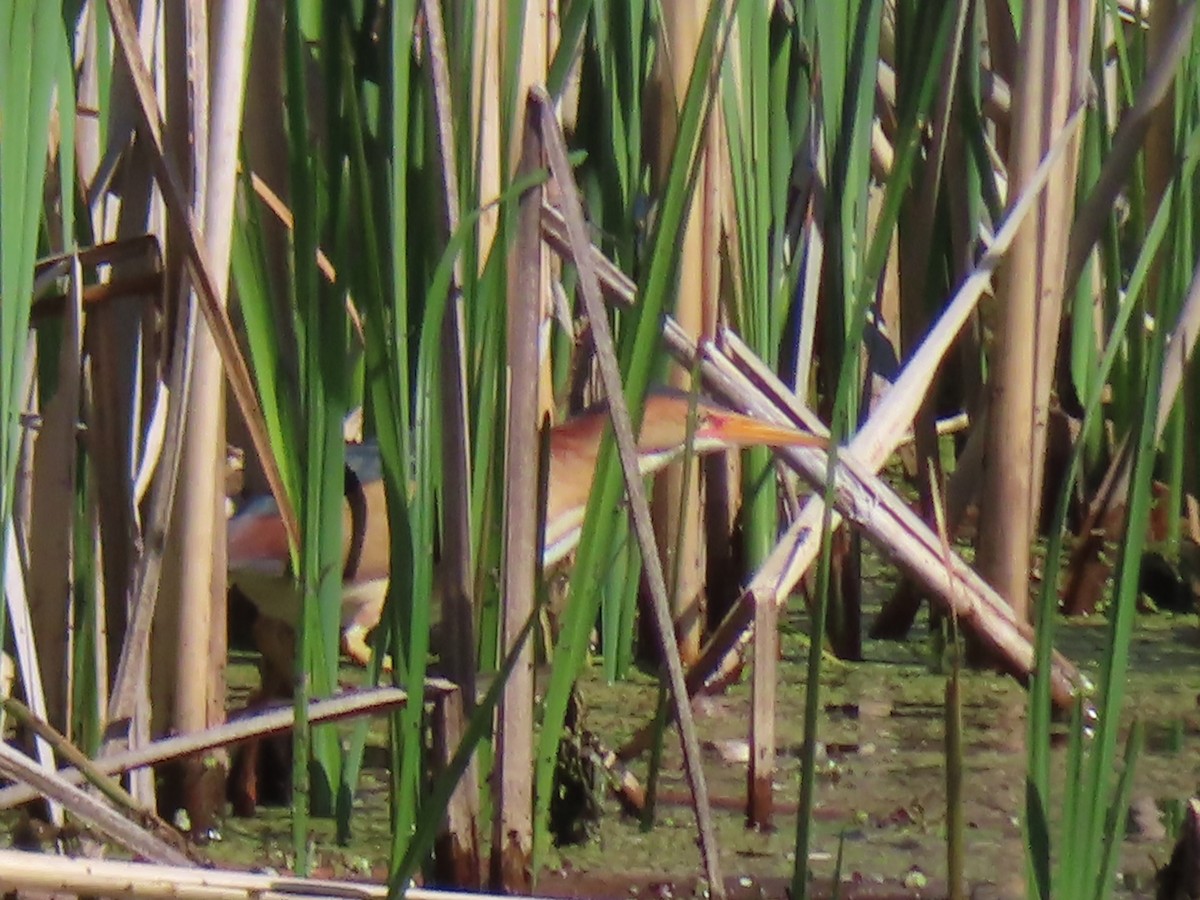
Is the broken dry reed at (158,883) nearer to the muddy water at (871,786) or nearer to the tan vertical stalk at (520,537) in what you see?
the tan vertical stalk at (520,537)

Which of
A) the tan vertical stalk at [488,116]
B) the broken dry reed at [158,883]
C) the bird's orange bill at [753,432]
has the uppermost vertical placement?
the tan vertical stalk at [488,116]

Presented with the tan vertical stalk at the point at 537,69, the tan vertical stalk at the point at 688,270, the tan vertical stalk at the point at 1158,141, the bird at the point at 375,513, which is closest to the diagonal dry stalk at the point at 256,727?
the tan vertical stalk at the point at 537,69

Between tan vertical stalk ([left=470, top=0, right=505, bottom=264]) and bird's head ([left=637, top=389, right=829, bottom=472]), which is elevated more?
tan vertical stalk ([left=470, top=0, right=505, bottom=264])

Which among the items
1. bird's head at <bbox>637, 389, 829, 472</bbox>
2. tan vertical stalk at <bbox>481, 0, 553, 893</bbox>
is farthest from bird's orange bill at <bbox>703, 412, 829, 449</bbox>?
tan vertical stalk at <bbox>481, 0, 553, 893</bbox>

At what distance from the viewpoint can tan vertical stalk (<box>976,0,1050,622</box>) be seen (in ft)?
7.63

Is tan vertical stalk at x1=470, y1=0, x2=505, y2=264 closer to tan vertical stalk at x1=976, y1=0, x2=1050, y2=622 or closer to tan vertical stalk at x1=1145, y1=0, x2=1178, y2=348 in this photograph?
tan vertical stalk at x1=976, y1=0, x2=1050, y2=622

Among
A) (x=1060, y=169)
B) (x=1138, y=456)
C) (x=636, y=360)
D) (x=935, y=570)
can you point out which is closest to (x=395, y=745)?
(x=636, y=360)

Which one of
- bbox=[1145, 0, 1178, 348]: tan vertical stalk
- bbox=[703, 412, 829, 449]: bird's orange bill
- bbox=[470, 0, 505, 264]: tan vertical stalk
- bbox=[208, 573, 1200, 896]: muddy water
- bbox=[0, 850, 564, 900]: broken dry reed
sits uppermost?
bbox=[1145, 0, 1178, 348]: tan vertical stalk

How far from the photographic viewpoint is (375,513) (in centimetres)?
243

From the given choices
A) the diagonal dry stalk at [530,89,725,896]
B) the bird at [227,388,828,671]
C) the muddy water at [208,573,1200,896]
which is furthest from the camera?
the bird at [227,388,828,671]

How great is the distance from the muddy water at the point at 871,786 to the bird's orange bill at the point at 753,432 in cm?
34

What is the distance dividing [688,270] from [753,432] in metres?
0.31

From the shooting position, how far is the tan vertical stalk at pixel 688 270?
232 centimetres

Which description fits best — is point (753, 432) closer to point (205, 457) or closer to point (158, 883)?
point (205, 457)
